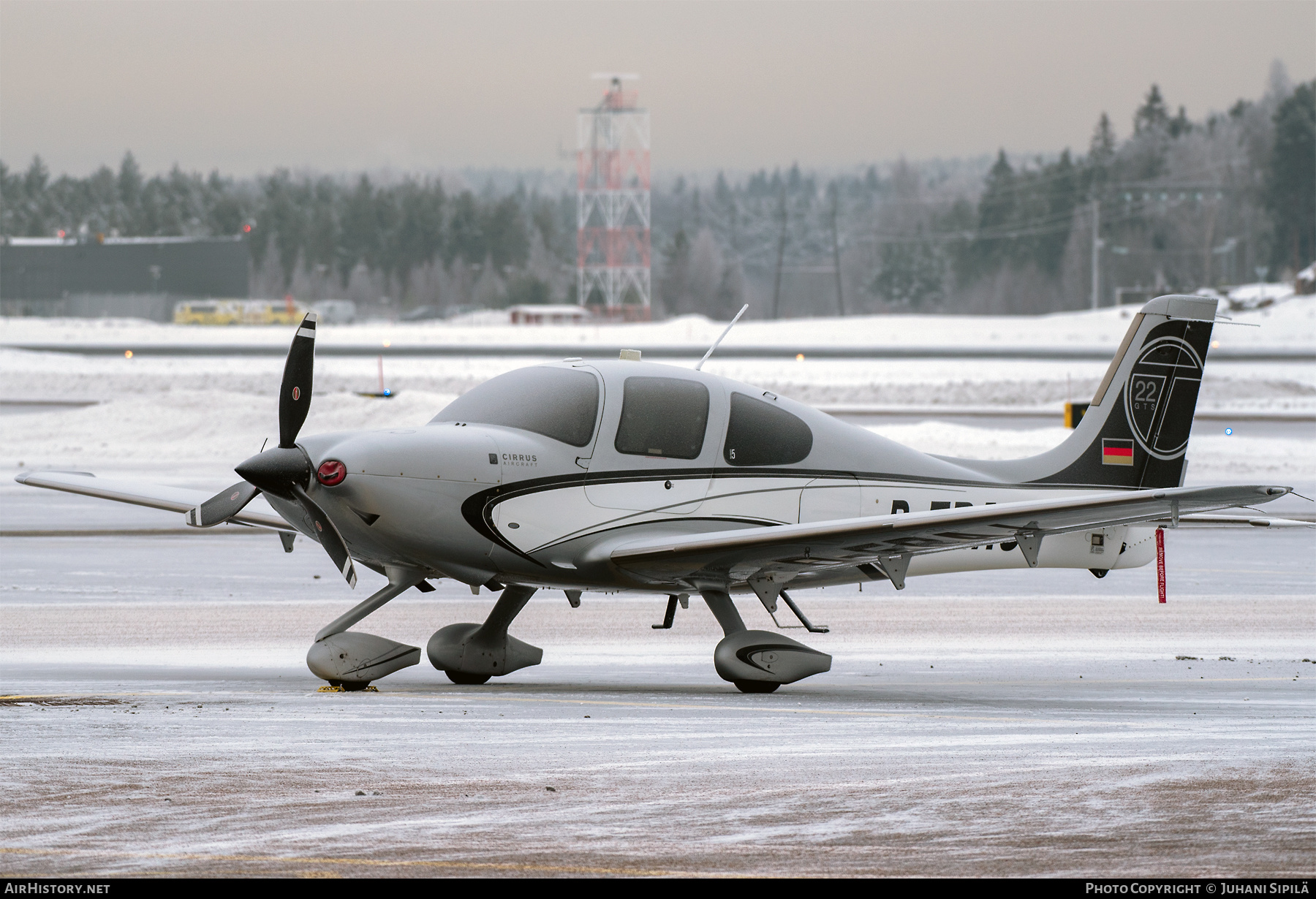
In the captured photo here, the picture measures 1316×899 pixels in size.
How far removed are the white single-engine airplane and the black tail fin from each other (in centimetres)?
43

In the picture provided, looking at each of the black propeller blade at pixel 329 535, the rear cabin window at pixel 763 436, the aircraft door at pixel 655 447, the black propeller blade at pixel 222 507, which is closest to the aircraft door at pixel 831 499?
the rear cabin window at pixel 763 436

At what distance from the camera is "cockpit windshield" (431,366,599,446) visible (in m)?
10.4

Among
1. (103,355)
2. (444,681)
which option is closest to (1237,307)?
(103,355)

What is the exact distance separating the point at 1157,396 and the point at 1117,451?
54 cm

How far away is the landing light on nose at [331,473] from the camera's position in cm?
947

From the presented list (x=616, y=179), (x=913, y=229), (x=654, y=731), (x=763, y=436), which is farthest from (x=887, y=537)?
(x=913, y=229)

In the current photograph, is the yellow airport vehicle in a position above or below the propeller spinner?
below

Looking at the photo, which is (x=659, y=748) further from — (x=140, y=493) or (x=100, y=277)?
(x=100, y=277)

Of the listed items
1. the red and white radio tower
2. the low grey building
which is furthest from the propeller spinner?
the low grey building

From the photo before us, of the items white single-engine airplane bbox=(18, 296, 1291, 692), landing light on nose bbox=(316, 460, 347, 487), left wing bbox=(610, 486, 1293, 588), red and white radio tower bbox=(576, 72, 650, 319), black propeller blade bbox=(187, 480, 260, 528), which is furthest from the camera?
red and white radio tower bbox=(576, 72, 650, 319)

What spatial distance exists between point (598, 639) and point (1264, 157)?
475ft

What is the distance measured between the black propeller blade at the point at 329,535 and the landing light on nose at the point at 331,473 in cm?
14

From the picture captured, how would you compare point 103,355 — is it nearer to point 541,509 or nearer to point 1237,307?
point 541,509

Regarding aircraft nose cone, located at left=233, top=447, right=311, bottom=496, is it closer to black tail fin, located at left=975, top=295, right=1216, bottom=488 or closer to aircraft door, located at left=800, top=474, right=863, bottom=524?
aircraft door, located at left=800, top=474, right=863, bottom=524
